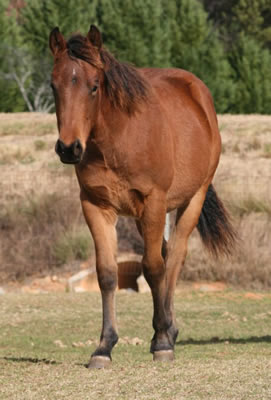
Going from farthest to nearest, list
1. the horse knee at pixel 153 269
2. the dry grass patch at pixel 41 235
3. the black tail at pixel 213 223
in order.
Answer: the dry grass patch at pixel 41 235 < the black tail at pixel 213 223 < the horse knee at pixel 153 269

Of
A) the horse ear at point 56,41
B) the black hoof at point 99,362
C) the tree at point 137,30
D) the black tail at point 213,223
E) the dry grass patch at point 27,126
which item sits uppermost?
the horse ear at point 56,41

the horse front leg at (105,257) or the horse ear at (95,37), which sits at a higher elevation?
the horse ear at (95,37)

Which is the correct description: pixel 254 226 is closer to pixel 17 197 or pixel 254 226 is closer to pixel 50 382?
pixel 17 197

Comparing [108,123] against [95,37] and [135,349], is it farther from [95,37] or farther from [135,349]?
[135,349]

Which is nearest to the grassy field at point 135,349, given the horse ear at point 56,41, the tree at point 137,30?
the horse ear at point 56,41

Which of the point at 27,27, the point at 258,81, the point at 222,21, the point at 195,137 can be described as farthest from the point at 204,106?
the point at 222,21

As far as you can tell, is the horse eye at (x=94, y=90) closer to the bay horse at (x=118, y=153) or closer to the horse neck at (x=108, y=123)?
the bay horse at (x=118, y=153)

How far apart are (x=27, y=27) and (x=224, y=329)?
1824 inches

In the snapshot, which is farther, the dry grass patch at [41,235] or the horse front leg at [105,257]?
the dry grass patch at [41,235]

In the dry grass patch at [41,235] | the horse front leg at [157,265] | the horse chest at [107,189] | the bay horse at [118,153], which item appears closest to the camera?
the bay horse at [118,153]

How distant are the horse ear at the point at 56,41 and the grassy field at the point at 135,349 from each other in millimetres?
2111

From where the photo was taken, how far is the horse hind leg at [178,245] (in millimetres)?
7516

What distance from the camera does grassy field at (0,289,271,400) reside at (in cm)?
531

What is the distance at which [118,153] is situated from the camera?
645cm
